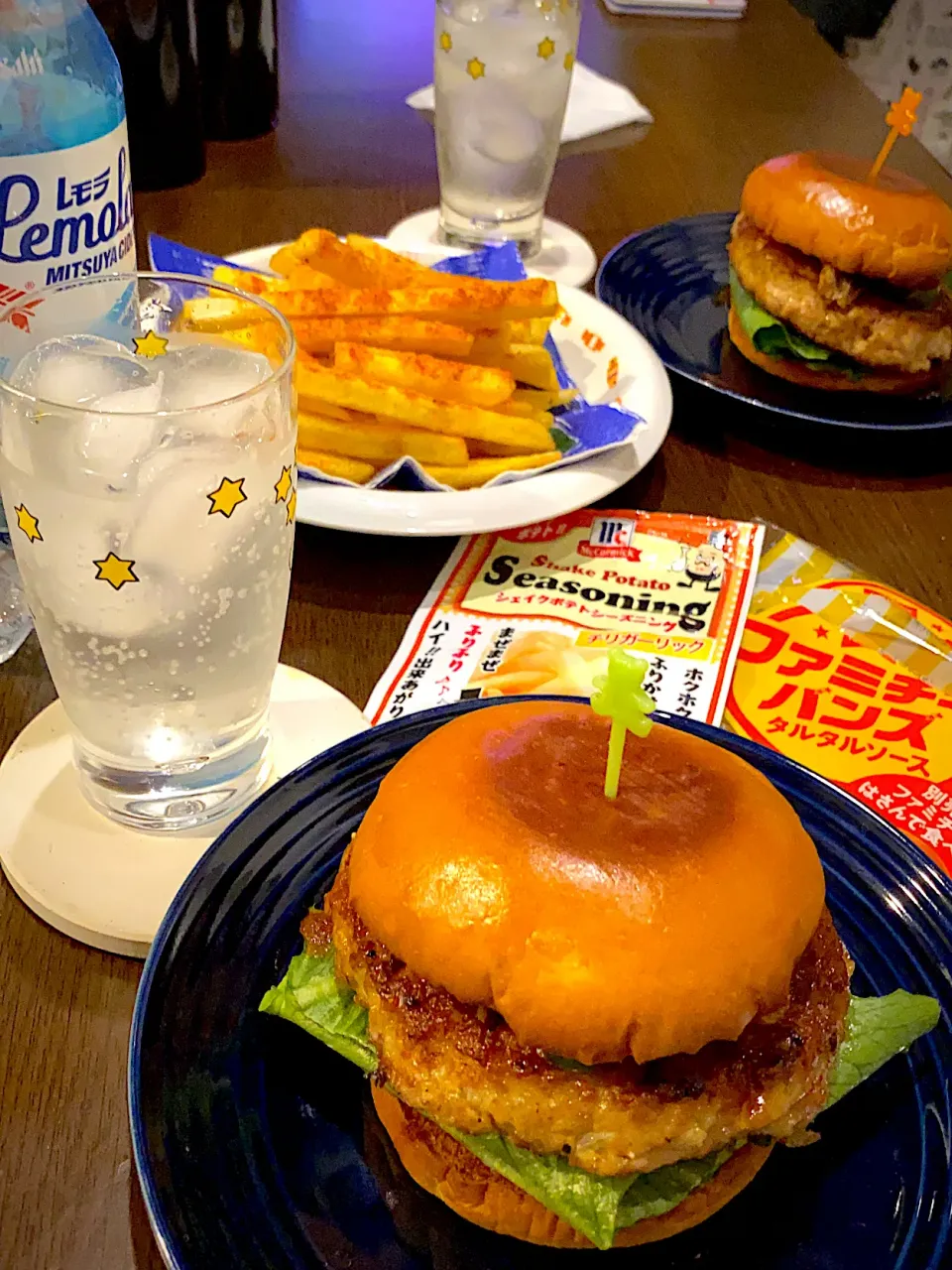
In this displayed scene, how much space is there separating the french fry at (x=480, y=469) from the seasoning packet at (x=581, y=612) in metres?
0.07

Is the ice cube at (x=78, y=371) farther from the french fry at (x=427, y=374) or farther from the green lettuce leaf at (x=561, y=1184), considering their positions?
the green lettuce leaf at (x=561, y=1184)

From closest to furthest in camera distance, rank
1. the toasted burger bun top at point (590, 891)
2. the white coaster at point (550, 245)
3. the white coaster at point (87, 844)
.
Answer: the toasted burger bun top at point (590, 891) < the white coaster at point (87, 844) < the white coaster at point (550, 245)

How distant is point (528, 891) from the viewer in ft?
2.07

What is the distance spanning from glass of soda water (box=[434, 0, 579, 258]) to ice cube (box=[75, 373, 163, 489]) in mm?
1242

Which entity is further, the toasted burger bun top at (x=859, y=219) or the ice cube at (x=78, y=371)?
the toasted burger bun top at (x=859, y=219)

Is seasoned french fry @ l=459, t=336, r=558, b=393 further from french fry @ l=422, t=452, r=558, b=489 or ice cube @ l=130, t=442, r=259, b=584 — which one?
ice cube @ l=130, t=442, r=259, b=584

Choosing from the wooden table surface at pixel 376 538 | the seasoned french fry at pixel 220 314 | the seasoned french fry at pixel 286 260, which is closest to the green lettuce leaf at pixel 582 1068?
the wooden table surface at pixel 376 538

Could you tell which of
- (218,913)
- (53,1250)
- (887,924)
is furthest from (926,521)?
(53,1250)

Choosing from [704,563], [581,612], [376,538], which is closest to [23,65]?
[376,538]

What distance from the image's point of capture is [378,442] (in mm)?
1257

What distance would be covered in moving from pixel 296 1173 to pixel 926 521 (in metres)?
1.10

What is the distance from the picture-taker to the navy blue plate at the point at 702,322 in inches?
59.1

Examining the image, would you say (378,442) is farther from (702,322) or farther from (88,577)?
(702,322)

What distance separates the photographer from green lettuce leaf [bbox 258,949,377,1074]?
716mm
